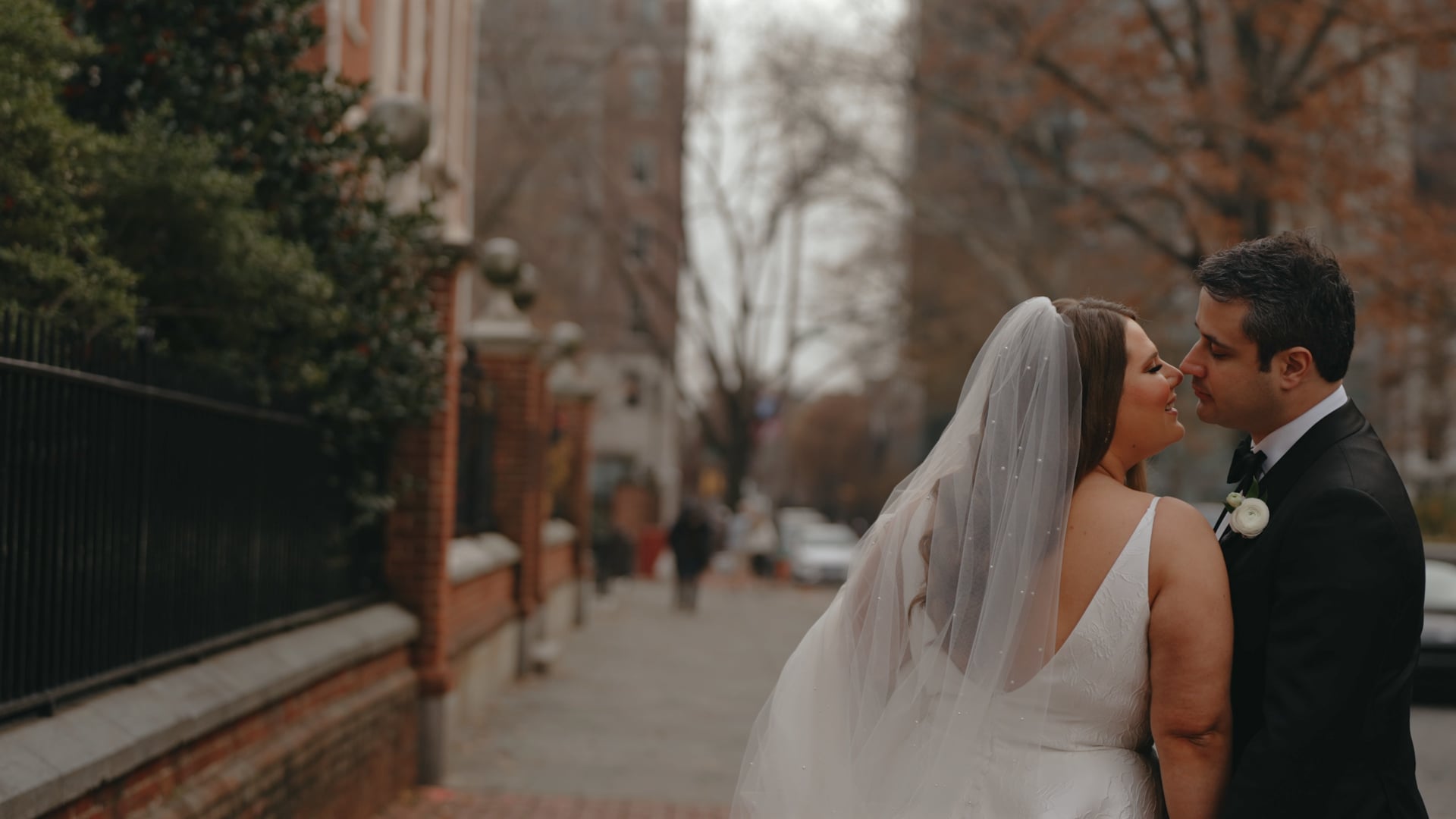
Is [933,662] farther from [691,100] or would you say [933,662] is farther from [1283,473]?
[691,100]

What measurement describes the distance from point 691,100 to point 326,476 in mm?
27948

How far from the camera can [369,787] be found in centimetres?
847

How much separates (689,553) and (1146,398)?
23381 mm

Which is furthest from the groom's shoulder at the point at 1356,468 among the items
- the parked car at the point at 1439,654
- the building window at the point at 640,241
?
the building window at the point at 640,241

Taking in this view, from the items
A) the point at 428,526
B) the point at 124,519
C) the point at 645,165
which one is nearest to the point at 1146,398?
the point at 124,519

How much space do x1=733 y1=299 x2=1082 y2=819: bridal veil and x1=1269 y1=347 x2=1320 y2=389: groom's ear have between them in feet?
1.39

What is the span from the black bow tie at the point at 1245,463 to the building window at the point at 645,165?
5927 cm

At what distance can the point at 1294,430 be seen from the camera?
130 inches

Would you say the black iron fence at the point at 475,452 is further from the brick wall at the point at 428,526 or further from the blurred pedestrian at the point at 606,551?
the blurred pedestrian at the point at 606,551

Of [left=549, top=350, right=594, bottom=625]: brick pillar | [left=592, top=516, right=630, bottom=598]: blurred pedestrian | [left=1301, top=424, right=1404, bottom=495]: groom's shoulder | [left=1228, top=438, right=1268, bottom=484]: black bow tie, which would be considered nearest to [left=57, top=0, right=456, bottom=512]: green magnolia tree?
[left=1228, top=438, right=1268, bottom=484]: black bow tie

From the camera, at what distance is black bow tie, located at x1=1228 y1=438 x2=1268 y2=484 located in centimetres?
341

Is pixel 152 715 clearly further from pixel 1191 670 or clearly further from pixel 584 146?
pixel 584 146

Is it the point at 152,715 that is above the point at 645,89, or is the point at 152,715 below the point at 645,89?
below

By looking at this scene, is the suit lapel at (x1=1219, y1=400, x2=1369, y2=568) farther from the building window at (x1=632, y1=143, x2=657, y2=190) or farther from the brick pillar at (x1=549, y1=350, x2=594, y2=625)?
the building window at (x1=632, y1=143, x2=657, y2=190)
